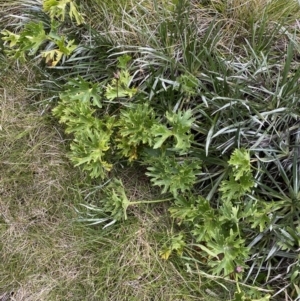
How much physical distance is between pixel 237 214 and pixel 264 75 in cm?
64

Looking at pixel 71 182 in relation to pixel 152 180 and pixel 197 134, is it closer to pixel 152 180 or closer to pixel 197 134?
pixel 152 180

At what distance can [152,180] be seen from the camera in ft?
7.23

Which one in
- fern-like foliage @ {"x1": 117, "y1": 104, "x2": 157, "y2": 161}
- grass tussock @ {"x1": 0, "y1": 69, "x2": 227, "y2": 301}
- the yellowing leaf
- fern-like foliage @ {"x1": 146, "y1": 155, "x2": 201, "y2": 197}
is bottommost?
grass tussock @ {"x1": 0, "y1": 69, "x2": 227, "y2": 301}

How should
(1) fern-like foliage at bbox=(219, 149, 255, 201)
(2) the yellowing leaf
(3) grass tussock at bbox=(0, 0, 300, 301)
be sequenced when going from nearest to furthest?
(1) fern-like foliage at bbox=(219, 149, 255, 201), (3) grass tussock at bbox=(0, 0, 300, 301), (2) the yellowing leaf

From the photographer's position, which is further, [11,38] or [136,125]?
[11,38]

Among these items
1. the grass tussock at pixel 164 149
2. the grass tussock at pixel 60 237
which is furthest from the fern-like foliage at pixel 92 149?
the grass tussock at pixel 60 237

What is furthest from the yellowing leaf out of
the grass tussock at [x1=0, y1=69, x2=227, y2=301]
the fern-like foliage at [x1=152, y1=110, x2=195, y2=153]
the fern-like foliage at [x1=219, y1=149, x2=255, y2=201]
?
the fern-like foliage at [x1=219, y1=149, x2=255, y2=201]

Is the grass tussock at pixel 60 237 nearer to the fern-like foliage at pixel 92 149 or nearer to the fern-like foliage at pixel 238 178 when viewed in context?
the fern-like foliage at pixel 92 149

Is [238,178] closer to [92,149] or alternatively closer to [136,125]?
[136,125]

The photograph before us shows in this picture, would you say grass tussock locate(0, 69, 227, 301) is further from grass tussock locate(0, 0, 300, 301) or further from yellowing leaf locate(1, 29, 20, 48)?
yellowing leaf locate(1, 29, 20, 48)

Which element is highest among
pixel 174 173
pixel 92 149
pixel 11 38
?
pixel 11 38

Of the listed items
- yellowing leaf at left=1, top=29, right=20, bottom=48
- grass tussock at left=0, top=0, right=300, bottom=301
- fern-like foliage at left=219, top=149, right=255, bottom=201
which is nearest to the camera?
fern-like foliage at left=219, top=149, right=255, bottom=201

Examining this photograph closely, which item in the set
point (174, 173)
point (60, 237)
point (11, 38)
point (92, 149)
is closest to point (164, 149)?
point (174, 173)

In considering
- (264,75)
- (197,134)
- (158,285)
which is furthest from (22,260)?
(264,75)
